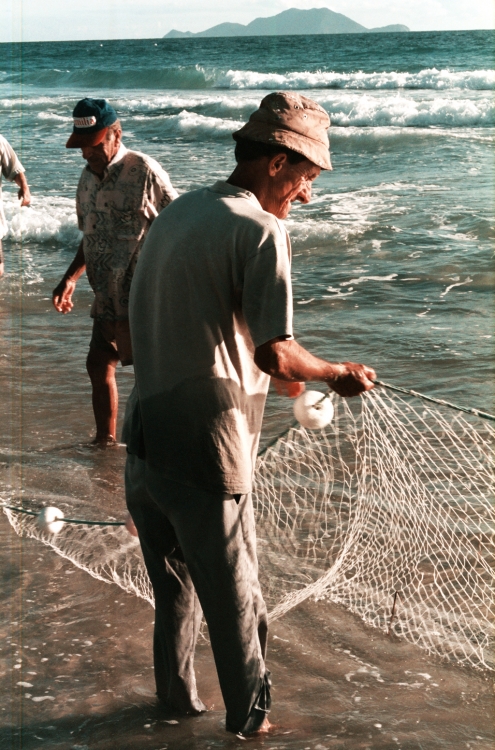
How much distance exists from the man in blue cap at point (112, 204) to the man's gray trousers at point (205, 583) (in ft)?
6.54

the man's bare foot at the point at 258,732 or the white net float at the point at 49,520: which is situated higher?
the white net float at the point at 49,520

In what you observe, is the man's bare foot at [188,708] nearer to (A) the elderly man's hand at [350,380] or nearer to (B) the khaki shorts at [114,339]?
(A) the elderly man's hand at [350,380]

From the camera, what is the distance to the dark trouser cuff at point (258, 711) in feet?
7.87

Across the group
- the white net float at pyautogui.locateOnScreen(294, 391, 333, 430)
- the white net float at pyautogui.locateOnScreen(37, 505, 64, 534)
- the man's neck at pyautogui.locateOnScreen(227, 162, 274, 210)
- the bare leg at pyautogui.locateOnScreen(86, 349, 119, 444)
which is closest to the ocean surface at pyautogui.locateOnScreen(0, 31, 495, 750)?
the bare leg at pyautogui.locateOnScreen(86, 349, 119, 444)

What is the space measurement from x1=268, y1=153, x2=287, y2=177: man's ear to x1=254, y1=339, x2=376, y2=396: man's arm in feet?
1.40

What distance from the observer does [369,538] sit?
3566mm

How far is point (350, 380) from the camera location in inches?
88.6

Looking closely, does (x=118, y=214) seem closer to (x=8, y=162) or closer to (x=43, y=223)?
(x=8, y=162)

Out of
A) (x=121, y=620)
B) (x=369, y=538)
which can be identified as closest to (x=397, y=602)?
(x=369, y=538)

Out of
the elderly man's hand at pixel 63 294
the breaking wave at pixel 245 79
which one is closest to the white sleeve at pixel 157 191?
the elderly man's hand at pixel 63 294

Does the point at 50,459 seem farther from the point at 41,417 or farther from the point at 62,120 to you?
the point at 62,120

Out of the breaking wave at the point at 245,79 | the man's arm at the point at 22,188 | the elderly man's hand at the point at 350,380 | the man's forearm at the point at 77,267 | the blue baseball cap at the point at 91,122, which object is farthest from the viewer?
the breaking wave at the point at 245,79

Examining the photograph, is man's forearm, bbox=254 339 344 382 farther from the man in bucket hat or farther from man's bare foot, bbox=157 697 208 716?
man's bare foot, bbox=157 697 208 716

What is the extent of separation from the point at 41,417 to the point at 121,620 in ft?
7.43
